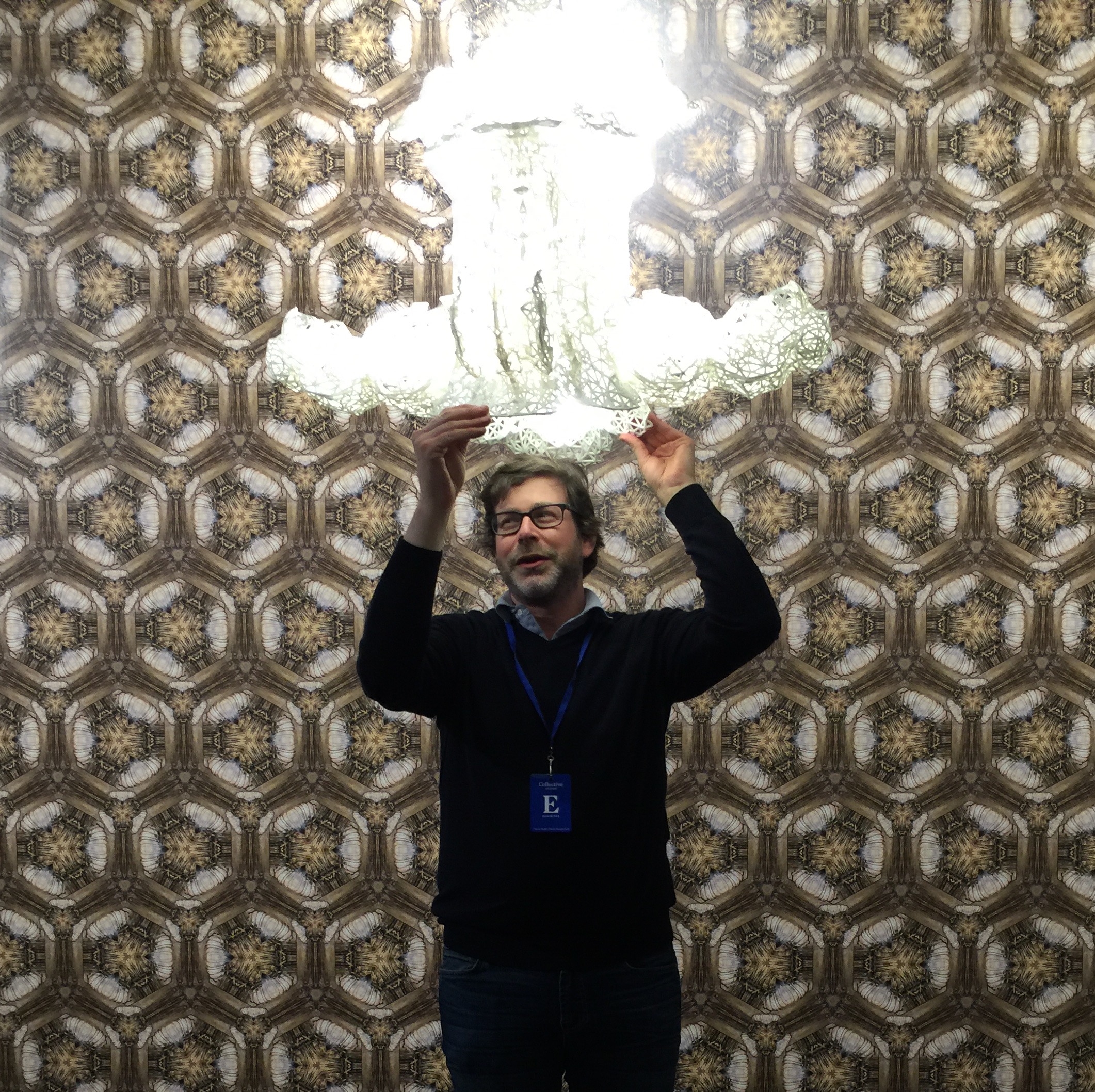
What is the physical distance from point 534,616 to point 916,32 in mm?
1760

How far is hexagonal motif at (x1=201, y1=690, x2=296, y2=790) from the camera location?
115 inches

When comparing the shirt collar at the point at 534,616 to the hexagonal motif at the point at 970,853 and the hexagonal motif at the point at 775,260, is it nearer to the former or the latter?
the hexagonal motif at the point at 775,260

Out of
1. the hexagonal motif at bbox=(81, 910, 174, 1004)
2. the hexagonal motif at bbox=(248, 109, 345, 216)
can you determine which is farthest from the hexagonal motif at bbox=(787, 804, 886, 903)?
the hexagonal motif at bbox=(248, 109, 345, 216)

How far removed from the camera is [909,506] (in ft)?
9.37

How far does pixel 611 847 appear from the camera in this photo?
6.26ft

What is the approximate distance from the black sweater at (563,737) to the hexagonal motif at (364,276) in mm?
1130

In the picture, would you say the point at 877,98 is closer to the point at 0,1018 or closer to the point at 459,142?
the point at 459,142

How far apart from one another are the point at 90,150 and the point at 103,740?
56.4 inches

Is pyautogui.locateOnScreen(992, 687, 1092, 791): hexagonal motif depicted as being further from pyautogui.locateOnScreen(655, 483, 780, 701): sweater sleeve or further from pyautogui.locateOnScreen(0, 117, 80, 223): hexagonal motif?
pyautogui.locateOnScreen(0, 117, 80, 223): hexagonal motif

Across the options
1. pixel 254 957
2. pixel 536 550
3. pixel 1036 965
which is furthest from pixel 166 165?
pixel 1036 965

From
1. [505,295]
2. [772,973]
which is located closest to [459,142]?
[505,295]

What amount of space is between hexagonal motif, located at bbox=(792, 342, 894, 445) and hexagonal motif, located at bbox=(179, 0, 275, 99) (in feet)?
4.89

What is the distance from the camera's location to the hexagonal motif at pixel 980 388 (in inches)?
112

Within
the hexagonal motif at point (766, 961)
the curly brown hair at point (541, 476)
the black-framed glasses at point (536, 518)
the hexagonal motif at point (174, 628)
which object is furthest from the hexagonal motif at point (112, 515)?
the hexagonal motif at point (766, 961)
